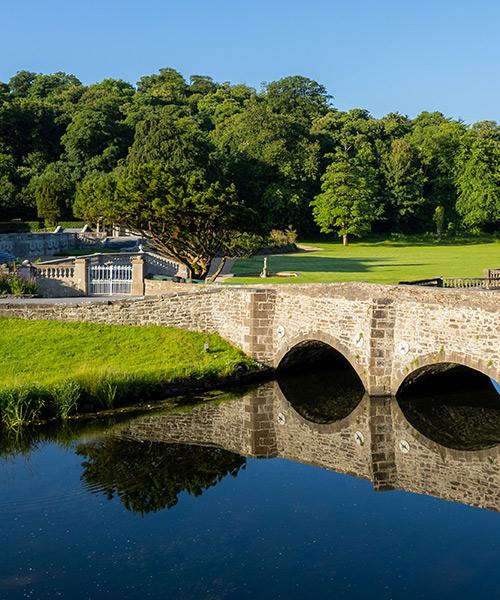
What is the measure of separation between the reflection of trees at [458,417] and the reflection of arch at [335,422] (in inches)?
50.6

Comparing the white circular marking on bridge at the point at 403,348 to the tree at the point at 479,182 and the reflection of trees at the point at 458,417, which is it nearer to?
the reflection of trees at the point at 458,417

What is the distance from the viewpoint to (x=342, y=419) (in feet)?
81.3

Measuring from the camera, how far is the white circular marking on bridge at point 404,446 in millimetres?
21834

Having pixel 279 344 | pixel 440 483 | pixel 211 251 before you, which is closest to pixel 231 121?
pixel 211 251

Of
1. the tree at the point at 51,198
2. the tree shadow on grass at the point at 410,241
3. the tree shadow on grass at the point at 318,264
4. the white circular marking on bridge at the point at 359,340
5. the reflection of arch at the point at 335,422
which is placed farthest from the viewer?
the tree shadow on grass at the point at 410,241

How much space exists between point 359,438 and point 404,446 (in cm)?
143

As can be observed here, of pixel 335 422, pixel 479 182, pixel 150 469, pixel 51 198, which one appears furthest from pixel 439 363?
pixel 479 182

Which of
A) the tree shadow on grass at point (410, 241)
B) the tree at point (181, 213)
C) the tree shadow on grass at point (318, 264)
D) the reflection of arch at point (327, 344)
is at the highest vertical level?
the tree at point (181, 213)

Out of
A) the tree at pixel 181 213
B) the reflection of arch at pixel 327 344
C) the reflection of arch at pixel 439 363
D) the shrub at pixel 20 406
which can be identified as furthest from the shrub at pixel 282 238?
the shrub at pixel 20 406

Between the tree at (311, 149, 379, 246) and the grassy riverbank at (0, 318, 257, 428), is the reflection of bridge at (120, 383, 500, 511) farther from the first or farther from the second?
the tree at (311, 149, 379, 246)

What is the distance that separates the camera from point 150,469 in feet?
66.3

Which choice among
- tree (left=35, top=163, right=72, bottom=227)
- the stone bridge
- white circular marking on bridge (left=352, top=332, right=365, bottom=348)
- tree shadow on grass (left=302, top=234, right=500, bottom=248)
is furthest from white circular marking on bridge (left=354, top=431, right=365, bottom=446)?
tree shadow on grass (left=302, top=234, right=500, bottom=248)

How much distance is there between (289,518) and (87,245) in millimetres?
42386

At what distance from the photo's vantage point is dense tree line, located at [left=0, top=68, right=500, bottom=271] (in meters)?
77.4
